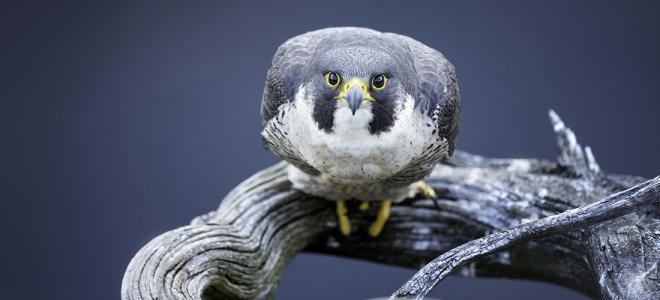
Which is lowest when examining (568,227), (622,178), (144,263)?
(144,263)

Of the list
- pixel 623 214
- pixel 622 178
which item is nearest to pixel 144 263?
pixel 623 214

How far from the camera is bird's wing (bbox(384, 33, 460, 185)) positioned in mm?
2594

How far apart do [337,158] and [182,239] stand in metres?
0.66

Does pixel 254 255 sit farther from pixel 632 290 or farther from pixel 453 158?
pixel 632 290

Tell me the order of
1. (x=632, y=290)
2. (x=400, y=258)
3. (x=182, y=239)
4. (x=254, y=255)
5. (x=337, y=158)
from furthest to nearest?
(x=400, y=258), (x=254, y=255), (x=182, y=239), (x=337, y=158), (x=632, y=290)

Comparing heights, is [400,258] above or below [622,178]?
below

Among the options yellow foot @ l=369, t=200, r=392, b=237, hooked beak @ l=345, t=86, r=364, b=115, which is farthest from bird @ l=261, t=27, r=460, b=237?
yellow foot @ l=369, t=200, r=392, b=237

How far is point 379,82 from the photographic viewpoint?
7.70ft

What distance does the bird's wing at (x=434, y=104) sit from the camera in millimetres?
2594

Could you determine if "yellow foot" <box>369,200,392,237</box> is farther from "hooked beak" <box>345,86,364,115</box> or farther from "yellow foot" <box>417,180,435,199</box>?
"hooked beak" <box>345,86,364,115</box>

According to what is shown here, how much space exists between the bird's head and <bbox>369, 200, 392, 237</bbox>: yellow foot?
2.75 ft

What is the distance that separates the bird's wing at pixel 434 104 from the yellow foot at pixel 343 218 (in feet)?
1.46

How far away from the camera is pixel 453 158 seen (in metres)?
3.58

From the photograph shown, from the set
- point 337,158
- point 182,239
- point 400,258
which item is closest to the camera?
point 337,158
